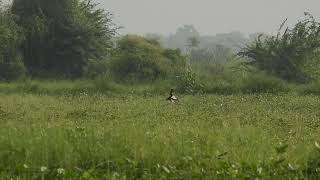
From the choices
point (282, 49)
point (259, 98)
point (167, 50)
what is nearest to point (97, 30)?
point (167, 50)

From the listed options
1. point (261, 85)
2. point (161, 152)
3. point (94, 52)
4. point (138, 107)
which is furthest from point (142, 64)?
point (161, 152)

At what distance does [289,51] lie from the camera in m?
23.5

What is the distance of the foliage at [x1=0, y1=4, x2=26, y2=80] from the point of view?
2227 cm

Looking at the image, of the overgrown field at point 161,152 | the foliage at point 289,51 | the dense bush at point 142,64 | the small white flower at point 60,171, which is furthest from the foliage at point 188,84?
the small white flower at point 60,171

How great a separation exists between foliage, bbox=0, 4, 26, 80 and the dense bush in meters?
4.36

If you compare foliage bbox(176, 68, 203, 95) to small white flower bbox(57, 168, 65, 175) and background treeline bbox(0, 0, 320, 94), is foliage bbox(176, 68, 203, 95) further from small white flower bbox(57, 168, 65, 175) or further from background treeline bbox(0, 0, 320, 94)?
small white flower bbox(57, 168, 65, 175)

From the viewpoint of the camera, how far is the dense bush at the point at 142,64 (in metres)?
22.1

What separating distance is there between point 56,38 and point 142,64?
492 cm

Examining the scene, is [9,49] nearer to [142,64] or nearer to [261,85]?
[142,64]

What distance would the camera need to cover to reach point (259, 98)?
1516cm

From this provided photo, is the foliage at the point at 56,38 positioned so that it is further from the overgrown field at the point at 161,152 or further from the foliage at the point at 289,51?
the overgrown field at the point at 161,152

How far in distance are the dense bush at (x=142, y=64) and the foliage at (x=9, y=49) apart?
14.3 feet

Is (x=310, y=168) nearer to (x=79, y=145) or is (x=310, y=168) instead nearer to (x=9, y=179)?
(x=79, y=145)

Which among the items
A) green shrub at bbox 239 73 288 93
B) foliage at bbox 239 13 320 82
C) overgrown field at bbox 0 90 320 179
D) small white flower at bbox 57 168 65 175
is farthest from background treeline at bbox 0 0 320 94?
small white flower at bbox 57 168 65 175
